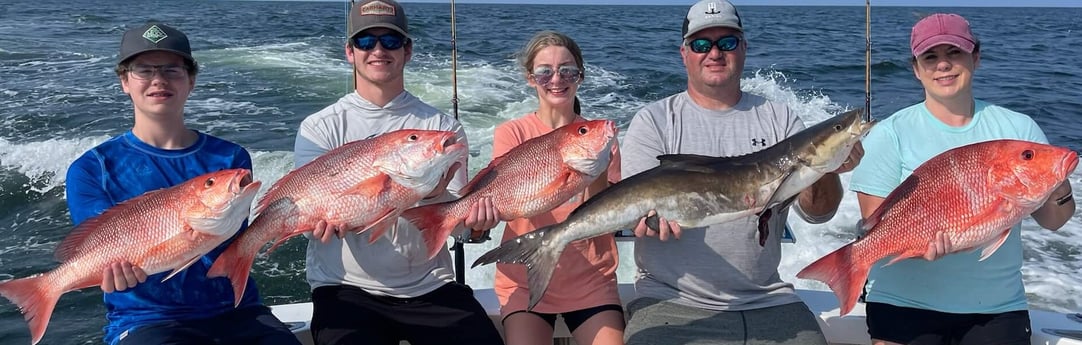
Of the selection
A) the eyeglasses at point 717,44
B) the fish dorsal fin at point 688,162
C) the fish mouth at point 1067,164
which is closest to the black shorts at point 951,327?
the fish mouth at point 1067,164

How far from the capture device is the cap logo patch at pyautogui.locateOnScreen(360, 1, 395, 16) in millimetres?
3525

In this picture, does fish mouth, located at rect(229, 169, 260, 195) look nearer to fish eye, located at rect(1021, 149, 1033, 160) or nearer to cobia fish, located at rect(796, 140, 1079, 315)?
cobia fish, located at rect(796, 140, 1079, 315)

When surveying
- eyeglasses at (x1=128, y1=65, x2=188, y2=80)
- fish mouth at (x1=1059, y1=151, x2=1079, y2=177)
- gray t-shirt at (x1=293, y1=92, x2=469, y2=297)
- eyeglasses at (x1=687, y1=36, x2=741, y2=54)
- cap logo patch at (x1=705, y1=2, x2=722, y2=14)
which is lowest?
gray t-shirt at (x1=293, y1=92, x2=469, y2=297)

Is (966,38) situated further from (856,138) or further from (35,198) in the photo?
(35,198)

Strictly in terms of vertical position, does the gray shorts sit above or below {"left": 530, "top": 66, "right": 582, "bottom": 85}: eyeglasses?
below

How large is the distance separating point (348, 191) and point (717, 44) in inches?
64.6

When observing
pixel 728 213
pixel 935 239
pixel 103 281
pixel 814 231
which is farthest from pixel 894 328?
pixel 814 231

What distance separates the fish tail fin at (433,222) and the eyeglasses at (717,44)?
1266mm

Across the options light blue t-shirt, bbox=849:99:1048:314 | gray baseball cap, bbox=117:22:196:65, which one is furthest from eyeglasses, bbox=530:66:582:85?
gray baseball cap, bbox=117:22:196:65

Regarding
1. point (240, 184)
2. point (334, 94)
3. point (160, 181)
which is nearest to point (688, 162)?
point (240, 184)

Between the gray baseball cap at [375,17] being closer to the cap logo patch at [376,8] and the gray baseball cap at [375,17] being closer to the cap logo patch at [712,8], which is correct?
the cap logo patch at [376,8]

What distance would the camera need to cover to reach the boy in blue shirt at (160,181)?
311 cm

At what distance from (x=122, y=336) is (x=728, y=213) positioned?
2275mm

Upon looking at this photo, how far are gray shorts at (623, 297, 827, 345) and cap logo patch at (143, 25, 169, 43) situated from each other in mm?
2176
